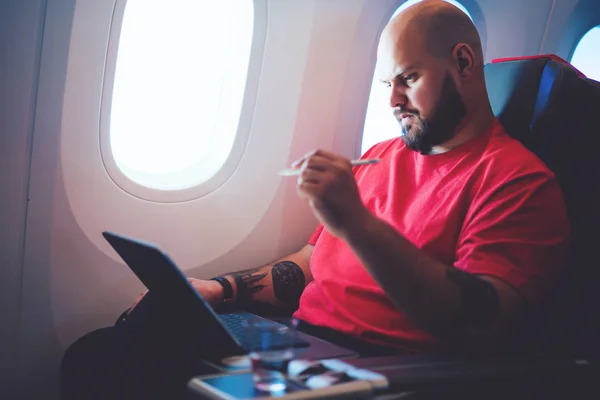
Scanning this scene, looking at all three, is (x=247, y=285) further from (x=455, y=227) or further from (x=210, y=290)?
(x=455, y=227)

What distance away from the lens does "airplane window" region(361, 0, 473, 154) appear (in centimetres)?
223

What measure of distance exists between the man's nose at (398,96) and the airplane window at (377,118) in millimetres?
638

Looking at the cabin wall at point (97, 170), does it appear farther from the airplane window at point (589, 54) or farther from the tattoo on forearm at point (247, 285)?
the airplane window at point (589, 54)

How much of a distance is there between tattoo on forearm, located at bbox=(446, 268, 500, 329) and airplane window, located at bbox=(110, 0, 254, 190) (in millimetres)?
1090

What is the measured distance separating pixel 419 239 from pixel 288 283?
1.84 ft

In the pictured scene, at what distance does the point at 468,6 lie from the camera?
2.37 metres

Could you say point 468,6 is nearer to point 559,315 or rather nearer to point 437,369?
point 559,315

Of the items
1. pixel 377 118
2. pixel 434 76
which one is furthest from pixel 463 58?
pixel 377 118

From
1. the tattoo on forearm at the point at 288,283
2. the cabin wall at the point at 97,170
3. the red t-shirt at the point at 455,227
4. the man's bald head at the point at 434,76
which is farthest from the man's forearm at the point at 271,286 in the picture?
the man's bald head at the point at 434,76

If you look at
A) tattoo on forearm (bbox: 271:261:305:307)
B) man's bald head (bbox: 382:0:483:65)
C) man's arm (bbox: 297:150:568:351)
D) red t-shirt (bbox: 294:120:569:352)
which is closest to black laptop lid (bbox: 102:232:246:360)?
man's arm (bbox: 297:150:568:351)

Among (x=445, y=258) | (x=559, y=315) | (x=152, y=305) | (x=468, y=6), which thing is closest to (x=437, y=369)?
(x=445, y=258)

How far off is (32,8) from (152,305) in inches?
35.3

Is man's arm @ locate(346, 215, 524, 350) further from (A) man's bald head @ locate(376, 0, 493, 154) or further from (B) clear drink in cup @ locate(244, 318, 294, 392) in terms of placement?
(A) man's bald head @ locate(376, 0, 493, 154)

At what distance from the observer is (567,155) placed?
1.49 meters
